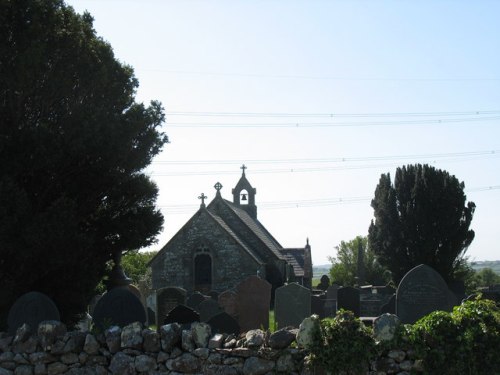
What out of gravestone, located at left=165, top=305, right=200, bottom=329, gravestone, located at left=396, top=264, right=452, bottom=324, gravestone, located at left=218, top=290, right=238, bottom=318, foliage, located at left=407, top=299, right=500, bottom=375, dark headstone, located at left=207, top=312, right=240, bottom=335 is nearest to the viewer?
foliage, located at left=407, top=299, right=500, bottom=375

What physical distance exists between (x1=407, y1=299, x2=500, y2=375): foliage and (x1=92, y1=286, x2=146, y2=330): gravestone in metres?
5.09

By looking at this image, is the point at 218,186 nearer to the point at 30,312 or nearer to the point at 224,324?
the point at 224,324

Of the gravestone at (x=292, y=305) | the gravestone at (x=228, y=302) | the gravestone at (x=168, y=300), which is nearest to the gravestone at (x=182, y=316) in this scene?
the gravestone at (x=292, y=305)

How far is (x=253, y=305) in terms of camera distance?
59.1 feet

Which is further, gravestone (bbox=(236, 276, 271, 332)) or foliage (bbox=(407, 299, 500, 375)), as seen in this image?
gravestone (bbox=(236, 276, 271, 332))

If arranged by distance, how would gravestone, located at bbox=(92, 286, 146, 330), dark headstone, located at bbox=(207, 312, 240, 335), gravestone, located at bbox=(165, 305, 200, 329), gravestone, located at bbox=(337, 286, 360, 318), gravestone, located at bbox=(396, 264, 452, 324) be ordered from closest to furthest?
gravestone, located at bbox=(92, 286, 146, 330), dark headstone, located at bbox=(207, 312, 240, 335), gravestone, located at bbox=(165, 305, 200, 329), gravestone, located at bbox=(396, 264, 452, 324), gravestone, located at bbox=(337, 286, 360, 318)

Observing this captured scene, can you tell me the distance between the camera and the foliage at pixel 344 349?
319 inches

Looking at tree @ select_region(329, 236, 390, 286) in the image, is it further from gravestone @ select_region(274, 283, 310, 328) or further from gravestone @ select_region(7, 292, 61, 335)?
gravestone @ select_region(7, 292, 61, 335)

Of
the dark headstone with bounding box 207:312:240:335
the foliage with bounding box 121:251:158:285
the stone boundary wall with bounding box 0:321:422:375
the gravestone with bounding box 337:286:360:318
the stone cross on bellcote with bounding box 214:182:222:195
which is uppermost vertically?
the stone cross on bellcote with bounding box 214:182:222:195

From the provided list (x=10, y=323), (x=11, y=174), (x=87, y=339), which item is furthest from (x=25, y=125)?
(x=87, y=339)

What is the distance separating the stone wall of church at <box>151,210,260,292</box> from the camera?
3744cm

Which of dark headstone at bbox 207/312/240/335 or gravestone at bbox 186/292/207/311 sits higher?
gravestone at bbox 186/292/207/311

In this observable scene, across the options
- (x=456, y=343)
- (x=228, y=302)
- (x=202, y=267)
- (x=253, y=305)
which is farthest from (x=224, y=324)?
(x=202, y=267)

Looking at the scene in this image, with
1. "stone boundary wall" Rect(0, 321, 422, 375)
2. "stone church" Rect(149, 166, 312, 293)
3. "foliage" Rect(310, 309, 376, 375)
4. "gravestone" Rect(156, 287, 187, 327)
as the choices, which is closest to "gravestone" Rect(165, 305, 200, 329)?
"stone boundary wall" Rect(0, 321, 422, 375)
